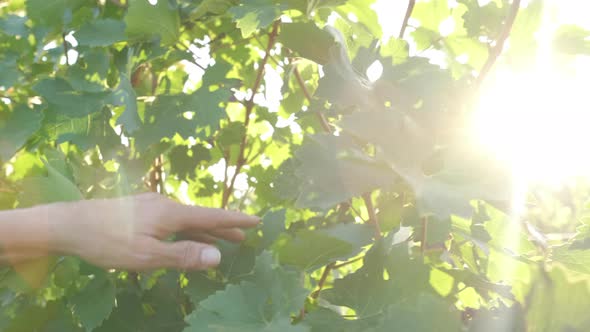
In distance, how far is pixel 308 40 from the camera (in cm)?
104

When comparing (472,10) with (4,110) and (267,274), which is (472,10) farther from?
(4,110)

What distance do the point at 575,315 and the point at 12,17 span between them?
60.3 inches

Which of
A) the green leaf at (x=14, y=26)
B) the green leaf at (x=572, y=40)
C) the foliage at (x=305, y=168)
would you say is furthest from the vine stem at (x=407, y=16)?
the green leaf at (x=14, y=26)

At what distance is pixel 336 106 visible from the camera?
112 cm

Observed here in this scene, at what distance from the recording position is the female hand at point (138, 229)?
104cm

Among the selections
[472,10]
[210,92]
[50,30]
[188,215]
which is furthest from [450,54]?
[50,30]

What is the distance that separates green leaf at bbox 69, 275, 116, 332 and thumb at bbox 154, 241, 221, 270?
20cm

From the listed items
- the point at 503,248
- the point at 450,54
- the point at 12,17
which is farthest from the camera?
the point at 12,17

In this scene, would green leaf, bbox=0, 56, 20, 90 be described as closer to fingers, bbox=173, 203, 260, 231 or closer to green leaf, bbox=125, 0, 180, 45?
green leaf, bbox=125, 0, 180, 45

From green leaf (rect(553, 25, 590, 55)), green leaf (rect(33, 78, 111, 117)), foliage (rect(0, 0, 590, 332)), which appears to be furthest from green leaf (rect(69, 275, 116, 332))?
green leaf (rect(553, 25, 590, 55))

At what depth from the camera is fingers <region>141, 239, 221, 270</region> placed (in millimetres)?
1038

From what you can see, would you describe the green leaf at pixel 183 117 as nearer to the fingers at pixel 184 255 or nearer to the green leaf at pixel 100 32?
the green leaf at pixel 100 32

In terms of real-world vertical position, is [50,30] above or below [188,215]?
above

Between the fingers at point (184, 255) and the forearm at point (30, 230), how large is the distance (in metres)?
0.17
